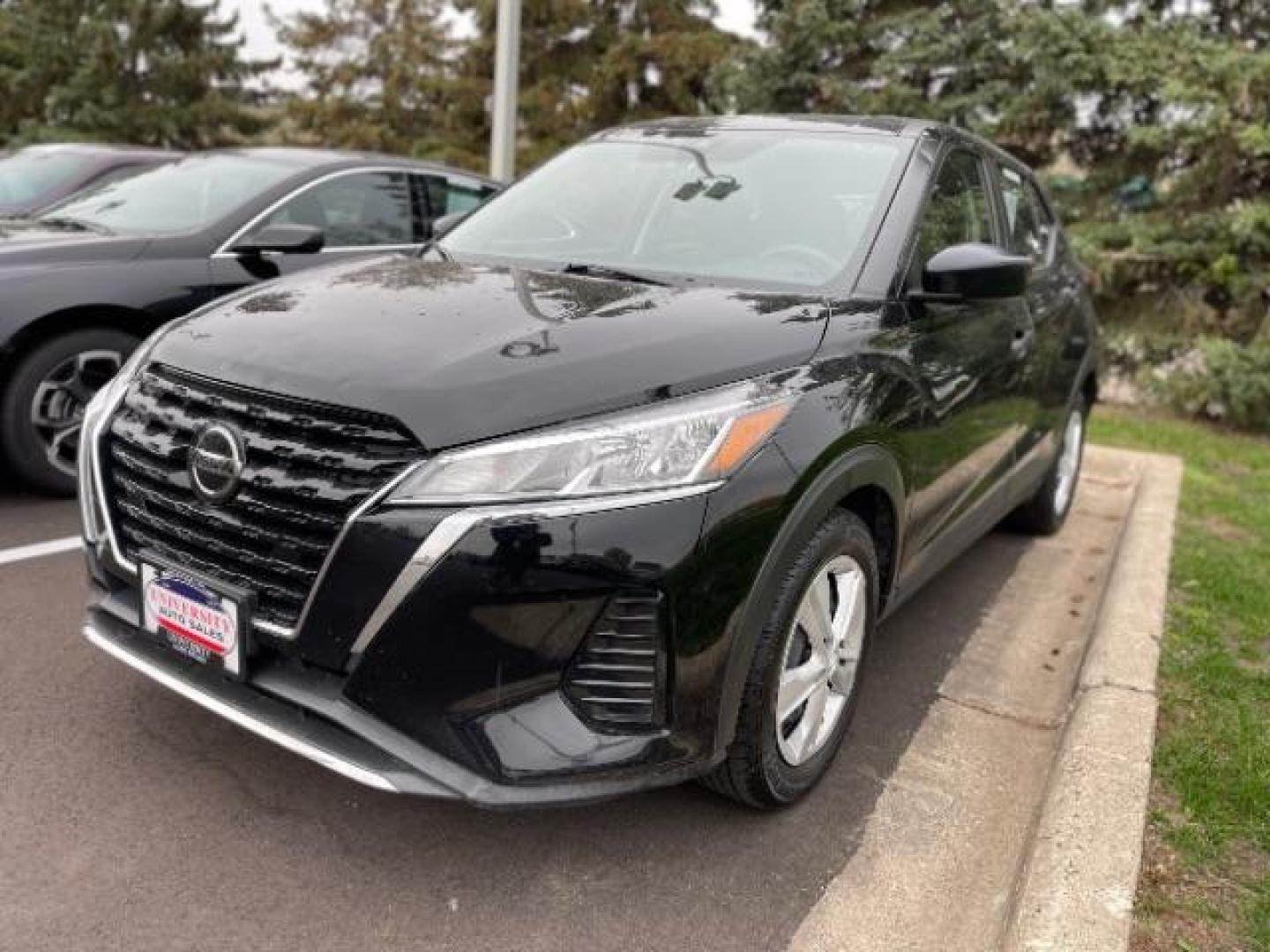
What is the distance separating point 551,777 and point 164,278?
11.5ft

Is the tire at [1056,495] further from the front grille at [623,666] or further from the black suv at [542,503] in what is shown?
the front grille at [623,666]

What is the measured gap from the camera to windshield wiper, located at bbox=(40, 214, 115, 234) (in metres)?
4.89

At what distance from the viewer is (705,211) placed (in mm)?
3271

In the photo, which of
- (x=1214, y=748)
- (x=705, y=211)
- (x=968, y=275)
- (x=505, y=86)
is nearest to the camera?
(x=968, y=275)

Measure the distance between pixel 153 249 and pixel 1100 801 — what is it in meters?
4.28

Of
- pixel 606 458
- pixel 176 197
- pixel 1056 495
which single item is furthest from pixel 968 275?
pixel 176 197

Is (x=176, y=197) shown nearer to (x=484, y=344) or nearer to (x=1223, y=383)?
(x=484, y=344)

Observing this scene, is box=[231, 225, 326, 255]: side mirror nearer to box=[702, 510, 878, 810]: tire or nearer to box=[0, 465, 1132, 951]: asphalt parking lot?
box=[0, 465, 1132, 951]: asphalt parking lot

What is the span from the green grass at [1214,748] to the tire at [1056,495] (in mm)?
549

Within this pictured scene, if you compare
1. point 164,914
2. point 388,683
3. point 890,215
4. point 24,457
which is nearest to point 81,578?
point 24,457

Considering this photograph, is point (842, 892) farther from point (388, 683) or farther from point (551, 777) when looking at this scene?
point (388, 683)

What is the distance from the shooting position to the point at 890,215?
3055 mm

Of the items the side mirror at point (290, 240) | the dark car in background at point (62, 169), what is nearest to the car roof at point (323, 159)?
the side mirror at point (290, 240)

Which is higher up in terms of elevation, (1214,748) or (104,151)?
(104,151)
